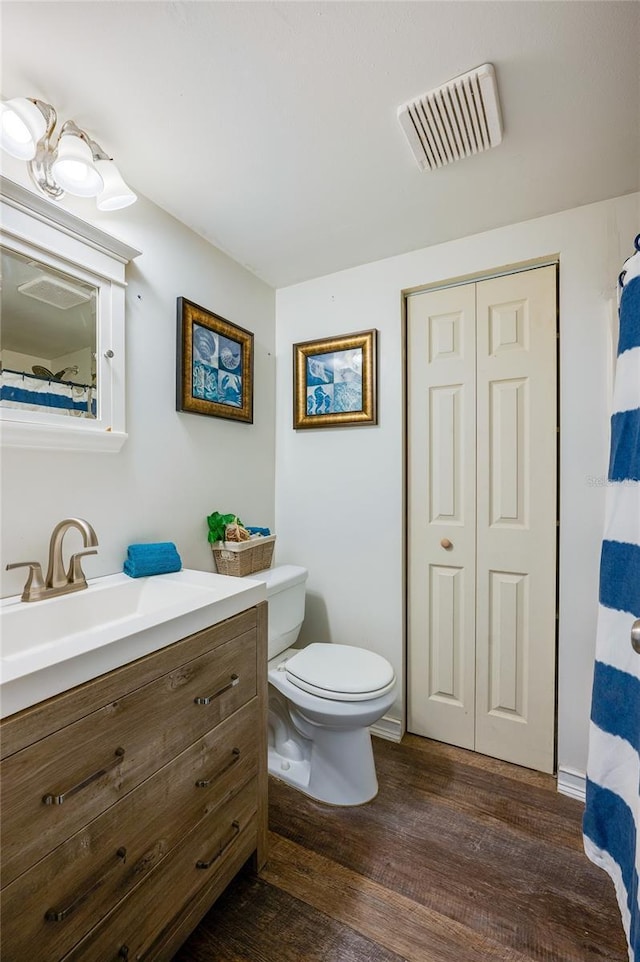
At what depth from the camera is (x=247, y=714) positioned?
1191mm

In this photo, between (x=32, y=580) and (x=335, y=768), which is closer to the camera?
(x=32, y=580)

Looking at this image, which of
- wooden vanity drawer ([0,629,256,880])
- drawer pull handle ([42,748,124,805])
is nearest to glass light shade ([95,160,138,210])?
wooden vanity drawer ([0,629,256,880])

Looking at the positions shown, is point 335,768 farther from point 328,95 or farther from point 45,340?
point 328,95

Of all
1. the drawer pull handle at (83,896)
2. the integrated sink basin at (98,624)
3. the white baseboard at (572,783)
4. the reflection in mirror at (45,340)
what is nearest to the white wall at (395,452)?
the white baseboard at (572,783)

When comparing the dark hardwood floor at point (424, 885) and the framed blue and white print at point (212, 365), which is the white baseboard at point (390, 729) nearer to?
the dark hardwood floor at point (424, 885)

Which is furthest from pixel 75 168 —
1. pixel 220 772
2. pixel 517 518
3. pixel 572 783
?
pixel 572 783

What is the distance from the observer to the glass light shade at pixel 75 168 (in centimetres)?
114

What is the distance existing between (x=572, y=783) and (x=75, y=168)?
2672mm

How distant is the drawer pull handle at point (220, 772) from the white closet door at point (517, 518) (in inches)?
45.0

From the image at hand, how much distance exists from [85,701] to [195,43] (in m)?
1.49

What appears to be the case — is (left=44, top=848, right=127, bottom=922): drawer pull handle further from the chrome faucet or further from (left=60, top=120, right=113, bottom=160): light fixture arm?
(left=60, top=120, right=113, bottom=160): light fixture arm

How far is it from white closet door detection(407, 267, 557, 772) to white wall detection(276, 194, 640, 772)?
0.25 feet

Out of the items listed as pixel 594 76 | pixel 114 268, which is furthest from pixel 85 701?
pixel 594 76

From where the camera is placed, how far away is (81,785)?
2.47 ft
